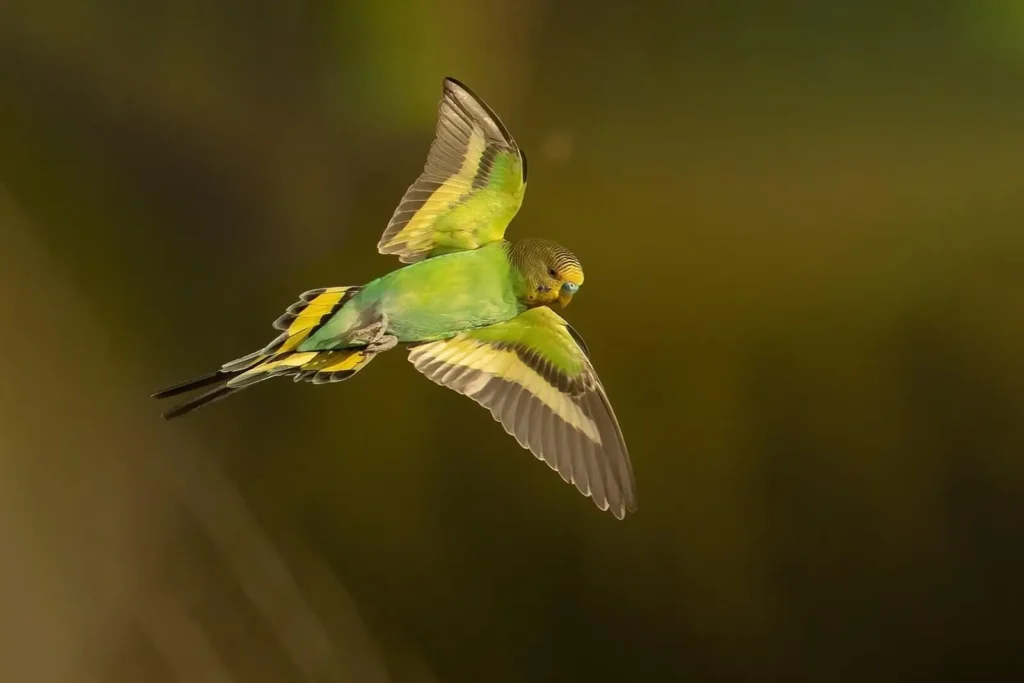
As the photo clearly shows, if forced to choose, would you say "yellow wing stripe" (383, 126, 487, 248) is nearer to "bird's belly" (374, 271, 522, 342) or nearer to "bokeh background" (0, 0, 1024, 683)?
"bird's belly" (374, 271, 522, 342)

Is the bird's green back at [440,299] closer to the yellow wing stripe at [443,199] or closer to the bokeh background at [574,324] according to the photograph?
the yellow wing stripe at [443,199]

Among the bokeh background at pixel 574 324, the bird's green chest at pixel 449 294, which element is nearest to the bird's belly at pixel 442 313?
the bird's green chest at pixel 449 294

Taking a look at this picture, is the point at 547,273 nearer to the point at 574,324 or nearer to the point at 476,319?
the point at 476,319

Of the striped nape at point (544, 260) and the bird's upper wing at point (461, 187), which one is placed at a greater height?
the bird's upper wing at point (461, 187)

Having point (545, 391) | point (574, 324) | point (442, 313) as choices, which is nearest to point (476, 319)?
point (442, 313)

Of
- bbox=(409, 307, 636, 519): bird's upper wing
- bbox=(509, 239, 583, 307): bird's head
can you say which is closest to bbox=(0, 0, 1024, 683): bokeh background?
bbox=(409, 307, 636, 519): bird's upper wing

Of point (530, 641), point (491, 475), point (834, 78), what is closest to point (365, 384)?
point (491, 475)

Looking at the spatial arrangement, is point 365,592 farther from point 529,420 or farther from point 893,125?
point 893,125
